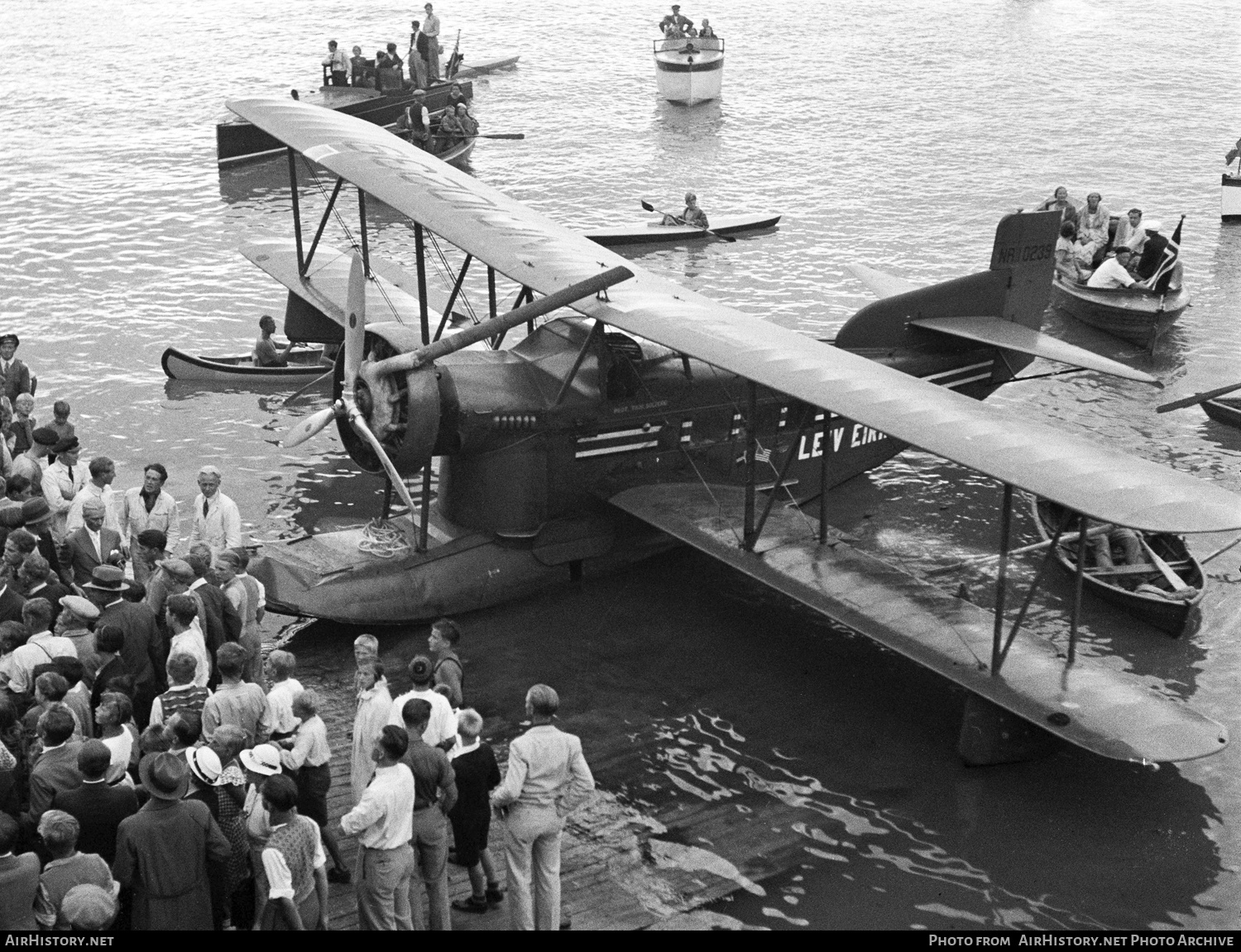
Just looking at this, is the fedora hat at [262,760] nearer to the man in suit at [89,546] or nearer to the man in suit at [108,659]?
the man in suit at [108,659]

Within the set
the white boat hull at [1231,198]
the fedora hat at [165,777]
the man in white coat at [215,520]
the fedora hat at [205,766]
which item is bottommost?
the man in white coat at [215,520]

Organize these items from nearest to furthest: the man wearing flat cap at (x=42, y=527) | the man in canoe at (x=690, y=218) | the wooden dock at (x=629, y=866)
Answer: the wooden dock at (x=629, y=866)
the man wearing flat cap at (x=42, y=527)
the man in canoe at (x=690, y=218)

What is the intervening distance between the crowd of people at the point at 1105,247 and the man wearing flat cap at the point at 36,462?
1573 cm

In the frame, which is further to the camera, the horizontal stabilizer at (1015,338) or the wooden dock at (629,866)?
the horizontal stabilizer at (1015,338)

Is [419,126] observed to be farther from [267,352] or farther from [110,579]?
[110,579]

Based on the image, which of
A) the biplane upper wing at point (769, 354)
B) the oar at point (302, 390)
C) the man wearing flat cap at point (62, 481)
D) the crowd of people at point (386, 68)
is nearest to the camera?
the biplane upper wing at point (769, 354)

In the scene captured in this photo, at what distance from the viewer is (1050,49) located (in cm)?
4869

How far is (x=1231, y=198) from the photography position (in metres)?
28.8

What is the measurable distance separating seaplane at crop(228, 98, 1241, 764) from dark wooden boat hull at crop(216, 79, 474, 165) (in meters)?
15.9

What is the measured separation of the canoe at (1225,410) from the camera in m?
19.0

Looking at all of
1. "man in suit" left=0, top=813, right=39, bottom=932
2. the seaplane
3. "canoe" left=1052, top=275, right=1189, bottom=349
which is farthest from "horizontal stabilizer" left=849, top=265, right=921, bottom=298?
"man in suit" left=0, top=813, right=39, bottom=932

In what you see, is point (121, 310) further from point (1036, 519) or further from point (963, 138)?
point (963, 138)

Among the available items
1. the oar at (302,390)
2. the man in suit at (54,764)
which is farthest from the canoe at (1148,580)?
the oar at (302,390)
